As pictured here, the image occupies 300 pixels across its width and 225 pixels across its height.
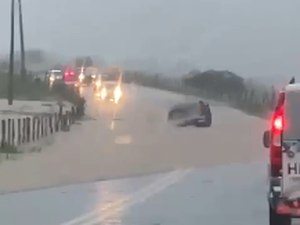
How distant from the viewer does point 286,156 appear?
9.78 meters

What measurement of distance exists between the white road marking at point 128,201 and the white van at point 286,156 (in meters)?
3.56

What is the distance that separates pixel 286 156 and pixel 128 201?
244 inches

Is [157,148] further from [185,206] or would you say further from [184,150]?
[185,206]

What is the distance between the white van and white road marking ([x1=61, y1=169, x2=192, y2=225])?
3.56 metres

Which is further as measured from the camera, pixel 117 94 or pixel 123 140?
pixel 117 94

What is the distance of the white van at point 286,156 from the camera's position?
968cm

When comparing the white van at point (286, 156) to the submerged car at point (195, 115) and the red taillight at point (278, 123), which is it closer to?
the red taillight at point (278, 123)

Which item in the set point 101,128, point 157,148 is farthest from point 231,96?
point 157,148

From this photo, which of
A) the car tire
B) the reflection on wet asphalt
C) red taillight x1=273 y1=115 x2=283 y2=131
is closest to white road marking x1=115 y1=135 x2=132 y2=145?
the reflection on wet asphalt

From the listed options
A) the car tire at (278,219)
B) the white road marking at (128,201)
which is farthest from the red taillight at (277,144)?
the white road marking at (128,201)

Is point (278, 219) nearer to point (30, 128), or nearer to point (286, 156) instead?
point (286, 156)

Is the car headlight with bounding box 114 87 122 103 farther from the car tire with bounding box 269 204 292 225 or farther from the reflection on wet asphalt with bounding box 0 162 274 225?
the car tire with bounding box 269 204 292 225

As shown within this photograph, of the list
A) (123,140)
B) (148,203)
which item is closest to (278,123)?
(148,203)

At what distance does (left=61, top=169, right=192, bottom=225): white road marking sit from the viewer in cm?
1301
